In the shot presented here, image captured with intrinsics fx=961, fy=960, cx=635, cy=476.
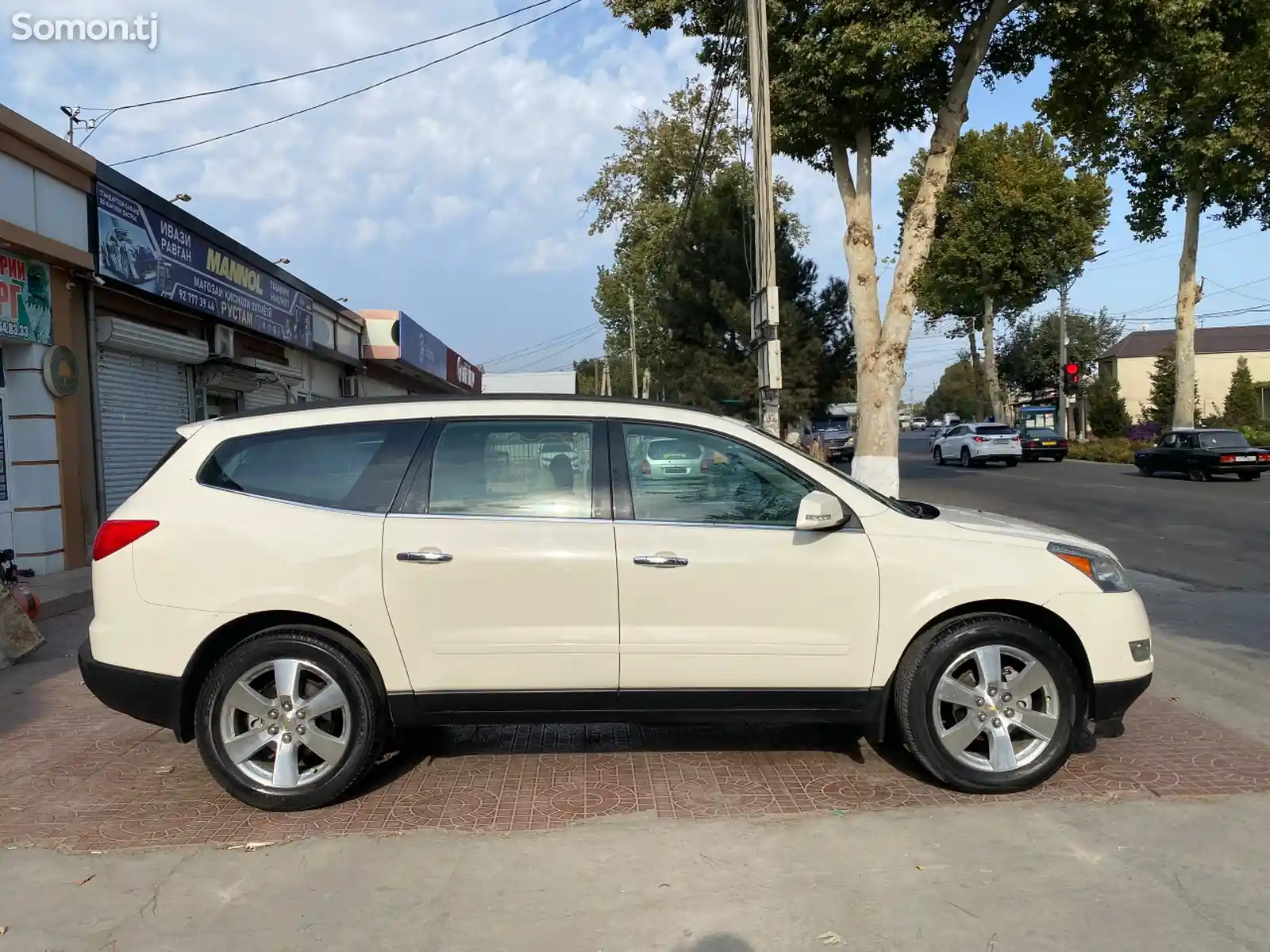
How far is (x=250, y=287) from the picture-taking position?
15664 millimetres

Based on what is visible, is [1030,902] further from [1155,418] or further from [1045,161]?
[1155,418]

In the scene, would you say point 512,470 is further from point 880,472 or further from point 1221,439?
point 1221,439

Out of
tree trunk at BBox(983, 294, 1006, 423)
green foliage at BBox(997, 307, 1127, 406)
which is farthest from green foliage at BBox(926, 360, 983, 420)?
tree trunk at BBox(983, 294, 1006, 423)

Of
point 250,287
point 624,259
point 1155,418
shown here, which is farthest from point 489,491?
point 1155,418

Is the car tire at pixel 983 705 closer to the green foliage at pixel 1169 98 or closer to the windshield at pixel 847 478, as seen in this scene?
the windshield at pixel 847 478

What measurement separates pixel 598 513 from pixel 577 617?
460 millimetres

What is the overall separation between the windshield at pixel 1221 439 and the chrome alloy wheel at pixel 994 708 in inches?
934

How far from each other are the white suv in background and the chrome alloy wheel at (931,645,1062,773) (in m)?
30.7

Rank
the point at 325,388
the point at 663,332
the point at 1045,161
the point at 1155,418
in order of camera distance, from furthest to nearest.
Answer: the point at 1155,418, the point at 1045,161, the point at 663,332, the point at 325,388

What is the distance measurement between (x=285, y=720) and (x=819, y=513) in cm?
246

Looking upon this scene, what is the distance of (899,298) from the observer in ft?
39.5

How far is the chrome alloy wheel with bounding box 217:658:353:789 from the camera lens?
4133 millimetres

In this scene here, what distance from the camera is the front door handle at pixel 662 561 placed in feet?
13.4

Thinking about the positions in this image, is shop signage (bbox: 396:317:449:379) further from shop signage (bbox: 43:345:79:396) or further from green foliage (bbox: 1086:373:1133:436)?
green foliage (bbox: 1086:373:1133:436)
